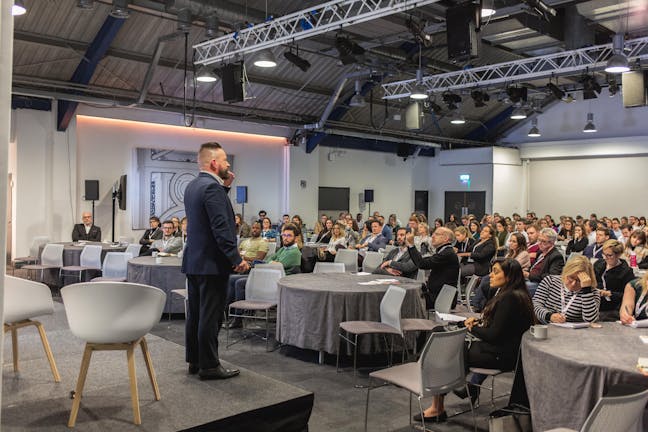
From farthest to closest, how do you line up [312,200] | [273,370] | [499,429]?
1. [312,200]
2. [273,370]
3. [499,429]

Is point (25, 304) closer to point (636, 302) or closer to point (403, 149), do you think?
point (636, 302)

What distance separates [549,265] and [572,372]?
3.92 meters

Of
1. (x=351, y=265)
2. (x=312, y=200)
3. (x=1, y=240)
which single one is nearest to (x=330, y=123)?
(x=312, y=200)

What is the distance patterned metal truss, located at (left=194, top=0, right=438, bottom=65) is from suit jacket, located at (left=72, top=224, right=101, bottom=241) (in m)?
4.04

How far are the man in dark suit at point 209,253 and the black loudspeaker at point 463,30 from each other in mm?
4913

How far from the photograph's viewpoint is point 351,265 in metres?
9.44

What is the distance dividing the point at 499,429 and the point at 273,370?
9.09 feet

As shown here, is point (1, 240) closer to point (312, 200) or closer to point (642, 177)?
point (312, 200)

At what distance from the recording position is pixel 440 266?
657 cm

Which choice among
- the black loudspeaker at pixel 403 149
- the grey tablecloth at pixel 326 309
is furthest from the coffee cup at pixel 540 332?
the black loudspeaker at pixel 403 149

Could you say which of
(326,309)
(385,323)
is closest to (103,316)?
(326,309)

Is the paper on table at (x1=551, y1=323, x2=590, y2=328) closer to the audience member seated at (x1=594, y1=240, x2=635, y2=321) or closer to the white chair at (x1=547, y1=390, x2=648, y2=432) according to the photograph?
the white chair at (x1=547, y1=390, x2=648, y2=432)

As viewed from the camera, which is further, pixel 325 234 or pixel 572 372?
pixel 325 234

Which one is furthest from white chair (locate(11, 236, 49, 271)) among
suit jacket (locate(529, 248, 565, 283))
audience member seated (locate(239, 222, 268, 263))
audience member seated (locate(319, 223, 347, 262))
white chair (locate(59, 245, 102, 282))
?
suit jacket (locate(529, 248, 565, 283))
